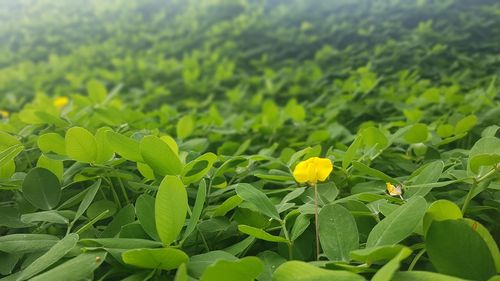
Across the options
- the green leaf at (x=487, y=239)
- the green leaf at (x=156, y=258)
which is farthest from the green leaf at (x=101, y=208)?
the green leaf at (x=487, y=239)

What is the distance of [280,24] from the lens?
447 centimetres

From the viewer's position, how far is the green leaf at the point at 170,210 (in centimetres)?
61

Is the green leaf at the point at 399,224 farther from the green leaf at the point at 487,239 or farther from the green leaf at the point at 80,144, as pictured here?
the green leaf at the point at 80,144

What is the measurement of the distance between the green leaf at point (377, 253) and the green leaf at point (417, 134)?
53 cm

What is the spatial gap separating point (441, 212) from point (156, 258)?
360 millimetres

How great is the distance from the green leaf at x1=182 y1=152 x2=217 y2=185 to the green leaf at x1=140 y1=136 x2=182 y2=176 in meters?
0.02

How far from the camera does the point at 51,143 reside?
0.87 m

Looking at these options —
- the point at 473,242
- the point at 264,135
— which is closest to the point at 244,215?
the point at 473,242

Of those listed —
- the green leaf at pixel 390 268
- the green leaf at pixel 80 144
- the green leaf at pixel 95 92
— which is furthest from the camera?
the green leaf at pixel 95 92

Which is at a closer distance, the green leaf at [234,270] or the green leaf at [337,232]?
the green leaf at [234,270]

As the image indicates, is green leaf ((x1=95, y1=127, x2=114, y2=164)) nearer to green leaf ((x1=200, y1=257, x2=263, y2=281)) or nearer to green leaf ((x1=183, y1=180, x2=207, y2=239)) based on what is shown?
green leaf ((x1=183, y1=180, x2=207, y2=239))

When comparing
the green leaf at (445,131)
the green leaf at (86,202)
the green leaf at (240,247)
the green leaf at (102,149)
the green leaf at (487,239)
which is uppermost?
the green leaf at (102,149)

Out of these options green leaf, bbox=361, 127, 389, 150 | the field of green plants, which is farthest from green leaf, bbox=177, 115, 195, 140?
green leaf, bbox=361, 127, 389, 150

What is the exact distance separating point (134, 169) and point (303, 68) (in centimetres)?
256
